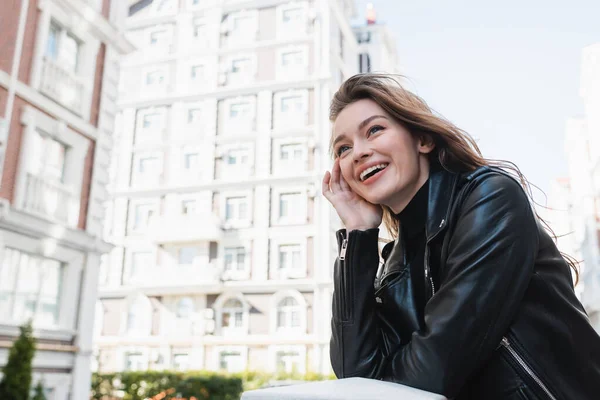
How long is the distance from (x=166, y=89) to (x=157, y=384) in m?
8.67

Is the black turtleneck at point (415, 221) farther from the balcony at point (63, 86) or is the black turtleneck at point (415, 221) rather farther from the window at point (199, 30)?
the window at point (199, 30)

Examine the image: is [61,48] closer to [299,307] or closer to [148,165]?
[299,307]

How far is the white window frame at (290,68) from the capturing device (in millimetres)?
14570

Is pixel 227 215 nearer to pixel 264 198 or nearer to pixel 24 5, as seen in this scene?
pixel 264 198

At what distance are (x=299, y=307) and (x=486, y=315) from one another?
12851 millimetres

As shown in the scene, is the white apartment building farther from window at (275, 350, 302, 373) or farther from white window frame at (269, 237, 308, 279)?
window at (275, 350, 302, 373)

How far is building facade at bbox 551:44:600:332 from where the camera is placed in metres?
8.91

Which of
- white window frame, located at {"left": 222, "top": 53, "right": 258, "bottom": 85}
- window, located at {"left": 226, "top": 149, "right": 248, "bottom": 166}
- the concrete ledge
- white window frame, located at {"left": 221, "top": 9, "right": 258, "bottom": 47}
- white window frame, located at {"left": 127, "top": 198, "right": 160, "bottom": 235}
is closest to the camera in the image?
the concrete ledge

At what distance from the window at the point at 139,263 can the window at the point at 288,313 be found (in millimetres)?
3641

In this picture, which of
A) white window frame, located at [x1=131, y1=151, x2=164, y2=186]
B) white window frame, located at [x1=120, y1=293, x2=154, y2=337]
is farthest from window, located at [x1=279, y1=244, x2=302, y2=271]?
white window frame, located at [x1=131, y1=151, x2=164, y2=186]

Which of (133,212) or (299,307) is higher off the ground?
(133,212)

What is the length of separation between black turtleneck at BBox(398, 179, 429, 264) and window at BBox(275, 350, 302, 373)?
477 inches

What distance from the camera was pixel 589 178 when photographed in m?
10.1

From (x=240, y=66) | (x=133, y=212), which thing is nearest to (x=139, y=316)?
(x=133, y=212)
